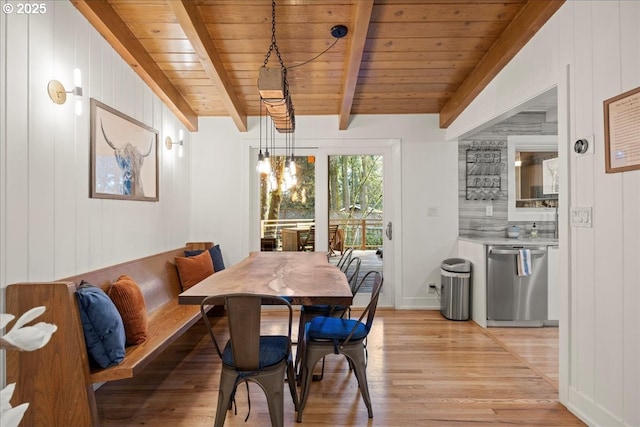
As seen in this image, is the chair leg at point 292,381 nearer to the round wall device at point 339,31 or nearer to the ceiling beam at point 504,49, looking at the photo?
the round wall device at point 339,31

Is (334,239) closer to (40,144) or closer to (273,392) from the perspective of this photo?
(273,392)

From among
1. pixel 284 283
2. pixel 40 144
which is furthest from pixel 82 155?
pixel 284 283

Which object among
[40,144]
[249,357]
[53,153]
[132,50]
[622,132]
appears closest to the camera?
[249,357]

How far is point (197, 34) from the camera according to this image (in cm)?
248

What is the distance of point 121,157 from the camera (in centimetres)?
272

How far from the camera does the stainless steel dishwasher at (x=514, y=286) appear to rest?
3480 millimetres

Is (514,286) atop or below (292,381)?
atop

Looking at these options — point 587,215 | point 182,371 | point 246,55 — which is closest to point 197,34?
point 246,55

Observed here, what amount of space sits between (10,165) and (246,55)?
1962mm

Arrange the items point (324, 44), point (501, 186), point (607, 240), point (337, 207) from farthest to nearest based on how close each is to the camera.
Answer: point (337, 207)
point (501, 186)
point (324, 44)
point (607, 240)

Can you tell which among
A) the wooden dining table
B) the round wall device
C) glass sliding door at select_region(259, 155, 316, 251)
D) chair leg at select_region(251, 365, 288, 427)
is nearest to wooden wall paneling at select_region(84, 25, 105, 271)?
the wooden dining table

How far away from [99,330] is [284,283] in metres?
1.04

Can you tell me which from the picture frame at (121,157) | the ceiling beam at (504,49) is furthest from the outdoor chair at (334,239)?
the picture frame at (121,157)

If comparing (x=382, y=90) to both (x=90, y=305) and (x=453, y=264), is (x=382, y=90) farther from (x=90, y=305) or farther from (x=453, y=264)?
(x=90, y=305)
